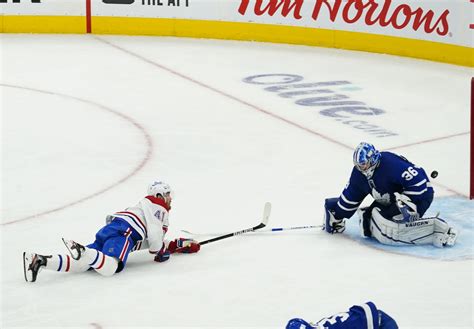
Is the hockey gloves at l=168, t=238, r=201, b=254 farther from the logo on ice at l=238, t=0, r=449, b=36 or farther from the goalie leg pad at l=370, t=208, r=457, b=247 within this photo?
the logo on ice at l=238, t=0, r=449, b=36

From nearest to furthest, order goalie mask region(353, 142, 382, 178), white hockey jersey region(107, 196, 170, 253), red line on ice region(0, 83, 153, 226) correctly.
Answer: white hockey jersey region(107, 196, 170, 253) → goalie mask region(353, 142, 382, 178) → red line on ice region(0, 83, 153, 226)

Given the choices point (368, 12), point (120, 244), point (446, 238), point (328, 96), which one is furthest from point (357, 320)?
point (368, 12)

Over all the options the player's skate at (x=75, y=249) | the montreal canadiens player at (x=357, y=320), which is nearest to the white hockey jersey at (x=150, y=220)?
the player's skate at (x=75, y=249)

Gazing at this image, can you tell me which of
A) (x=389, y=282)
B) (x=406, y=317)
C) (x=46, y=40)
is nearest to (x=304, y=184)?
(x=389, y=282)

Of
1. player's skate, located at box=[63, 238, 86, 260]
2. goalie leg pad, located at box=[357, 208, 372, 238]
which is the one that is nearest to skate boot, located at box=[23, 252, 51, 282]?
player's skate, located at box=[63, 238, 86, 260]

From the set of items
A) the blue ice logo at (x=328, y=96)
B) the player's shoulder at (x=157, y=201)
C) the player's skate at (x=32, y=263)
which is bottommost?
the blue ice logo at (x=328, y=96)

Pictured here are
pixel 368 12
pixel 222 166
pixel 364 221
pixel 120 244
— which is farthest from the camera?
pixel 368 12

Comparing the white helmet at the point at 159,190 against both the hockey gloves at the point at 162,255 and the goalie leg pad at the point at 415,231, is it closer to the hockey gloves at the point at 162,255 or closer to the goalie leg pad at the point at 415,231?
the hockey gloves at the point at 162,255

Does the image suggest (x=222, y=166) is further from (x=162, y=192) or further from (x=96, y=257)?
(x=96, y=257)

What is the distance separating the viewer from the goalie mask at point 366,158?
545 centimetres

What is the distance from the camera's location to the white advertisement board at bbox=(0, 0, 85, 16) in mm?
12023

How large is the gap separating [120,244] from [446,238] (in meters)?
1.70

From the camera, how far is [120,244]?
17.2ft

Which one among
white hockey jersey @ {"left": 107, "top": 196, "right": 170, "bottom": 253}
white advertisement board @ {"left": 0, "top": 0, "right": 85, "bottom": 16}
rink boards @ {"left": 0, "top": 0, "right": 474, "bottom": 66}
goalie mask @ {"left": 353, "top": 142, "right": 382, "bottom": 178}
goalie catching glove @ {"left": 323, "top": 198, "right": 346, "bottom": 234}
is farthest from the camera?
white advertisement board @ {"left": 0, "top": 0, "right": 85, "bottom": 16}
